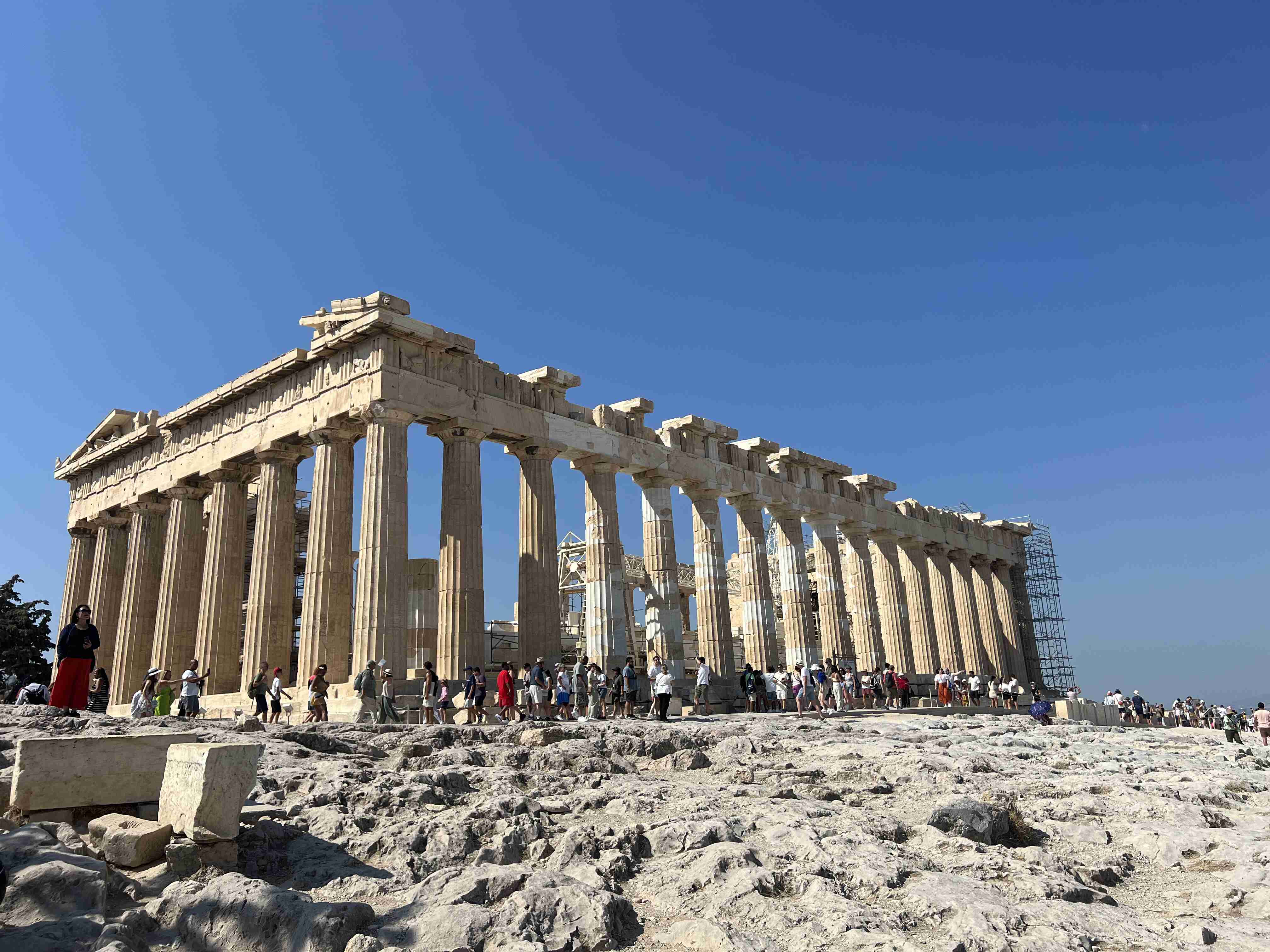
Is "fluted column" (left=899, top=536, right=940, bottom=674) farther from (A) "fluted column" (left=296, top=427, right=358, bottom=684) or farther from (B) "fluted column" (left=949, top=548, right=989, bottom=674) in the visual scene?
(A) "fluted column" (left=296, top=427, right=358, bottom=684)

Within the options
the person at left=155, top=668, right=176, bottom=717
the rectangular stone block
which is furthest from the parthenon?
the rectangular stone block

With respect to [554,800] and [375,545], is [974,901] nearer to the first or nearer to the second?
[554,800]

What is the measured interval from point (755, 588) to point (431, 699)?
18199 mm

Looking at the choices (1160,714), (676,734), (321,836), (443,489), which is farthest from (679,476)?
(321,836)

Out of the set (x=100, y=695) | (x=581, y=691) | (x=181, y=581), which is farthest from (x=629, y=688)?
(x=100, y=695)

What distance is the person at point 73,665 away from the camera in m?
15.4

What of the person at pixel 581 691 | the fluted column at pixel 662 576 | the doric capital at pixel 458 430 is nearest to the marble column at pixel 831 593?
the fluted column at pixel 662 576

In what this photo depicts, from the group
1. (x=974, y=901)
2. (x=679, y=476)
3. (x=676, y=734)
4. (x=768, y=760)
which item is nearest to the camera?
(x=974, y=901)

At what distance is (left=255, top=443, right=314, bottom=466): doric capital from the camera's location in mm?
28453

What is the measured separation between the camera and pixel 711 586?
34156 mm

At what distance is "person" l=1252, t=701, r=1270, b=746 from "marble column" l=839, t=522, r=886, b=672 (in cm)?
1574

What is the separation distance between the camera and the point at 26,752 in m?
9.25

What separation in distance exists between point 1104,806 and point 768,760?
190 inches

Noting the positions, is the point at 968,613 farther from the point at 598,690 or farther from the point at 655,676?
the point at 655,676
